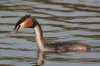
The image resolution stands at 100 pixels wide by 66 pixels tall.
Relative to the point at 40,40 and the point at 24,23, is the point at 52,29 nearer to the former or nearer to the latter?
the point at 40,40

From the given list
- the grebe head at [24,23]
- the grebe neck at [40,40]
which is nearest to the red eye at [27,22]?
the grebe head at [24,23]

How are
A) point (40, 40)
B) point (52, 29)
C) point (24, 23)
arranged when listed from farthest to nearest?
point (52, 29) → point (40, 40) → point (24, 23)

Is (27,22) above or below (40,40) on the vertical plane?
above

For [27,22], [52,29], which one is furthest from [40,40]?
[52,29]

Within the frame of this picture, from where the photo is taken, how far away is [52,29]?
20219 millimetres

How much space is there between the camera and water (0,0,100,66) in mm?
16453

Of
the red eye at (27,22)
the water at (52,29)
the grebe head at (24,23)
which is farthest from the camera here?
the red eye at (27,22)

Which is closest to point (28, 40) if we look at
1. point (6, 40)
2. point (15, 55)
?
point (6, 40)

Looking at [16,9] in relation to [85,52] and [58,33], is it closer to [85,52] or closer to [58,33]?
[58,33]

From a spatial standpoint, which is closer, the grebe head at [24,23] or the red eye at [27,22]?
the grebe head at [24,23]

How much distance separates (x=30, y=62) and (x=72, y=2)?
833cm

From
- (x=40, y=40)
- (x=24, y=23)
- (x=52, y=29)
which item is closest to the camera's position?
(x=24, y=23)

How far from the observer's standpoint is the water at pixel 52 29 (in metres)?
16.5

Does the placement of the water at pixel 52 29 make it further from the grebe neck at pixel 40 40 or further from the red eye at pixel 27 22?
the red eye at pixel 27 22
